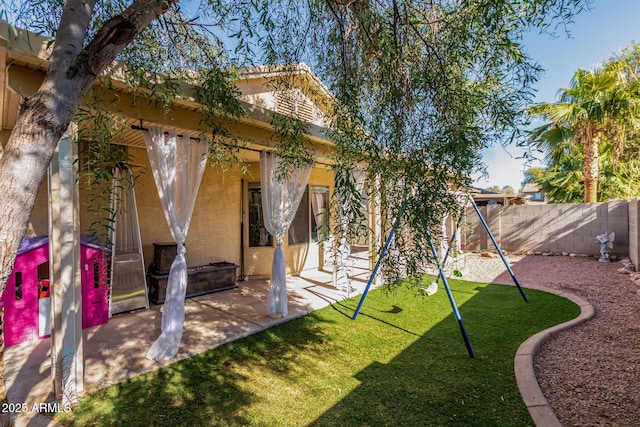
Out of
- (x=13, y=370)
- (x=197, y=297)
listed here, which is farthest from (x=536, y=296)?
(x=13, y=370)

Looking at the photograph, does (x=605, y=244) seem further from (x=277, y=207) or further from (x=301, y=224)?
(x=277, y=207)

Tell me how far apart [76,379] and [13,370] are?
3.60 ft

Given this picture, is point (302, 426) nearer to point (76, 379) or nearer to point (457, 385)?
point (457, 385)

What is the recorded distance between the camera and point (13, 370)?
3.46m

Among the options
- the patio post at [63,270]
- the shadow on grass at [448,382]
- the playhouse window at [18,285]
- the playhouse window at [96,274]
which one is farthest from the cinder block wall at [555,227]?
the playhouse window at [18,285]

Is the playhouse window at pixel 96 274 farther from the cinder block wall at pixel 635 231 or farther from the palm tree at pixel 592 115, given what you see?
the cinder block wall at pixel 635 231

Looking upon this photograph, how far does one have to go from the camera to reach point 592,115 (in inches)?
372

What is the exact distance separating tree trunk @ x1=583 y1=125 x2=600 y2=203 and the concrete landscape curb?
7.07m

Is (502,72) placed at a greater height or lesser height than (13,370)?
greater

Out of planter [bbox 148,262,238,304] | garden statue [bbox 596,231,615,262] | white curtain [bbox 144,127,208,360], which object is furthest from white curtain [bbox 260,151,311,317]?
garden statue [bbox 596,231,615,262]

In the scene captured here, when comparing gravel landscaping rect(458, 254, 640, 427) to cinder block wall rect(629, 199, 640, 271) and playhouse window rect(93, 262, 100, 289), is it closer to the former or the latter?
cinder block wall rect(629, 199, 640, 271)

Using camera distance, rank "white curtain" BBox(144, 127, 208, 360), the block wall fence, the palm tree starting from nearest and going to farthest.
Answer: "white curtain" BBox(144, 127, 208, 360)
the palm tree
the block wall fence

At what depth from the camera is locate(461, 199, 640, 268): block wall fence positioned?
10008 mm

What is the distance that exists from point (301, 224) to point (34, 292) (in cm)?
552
